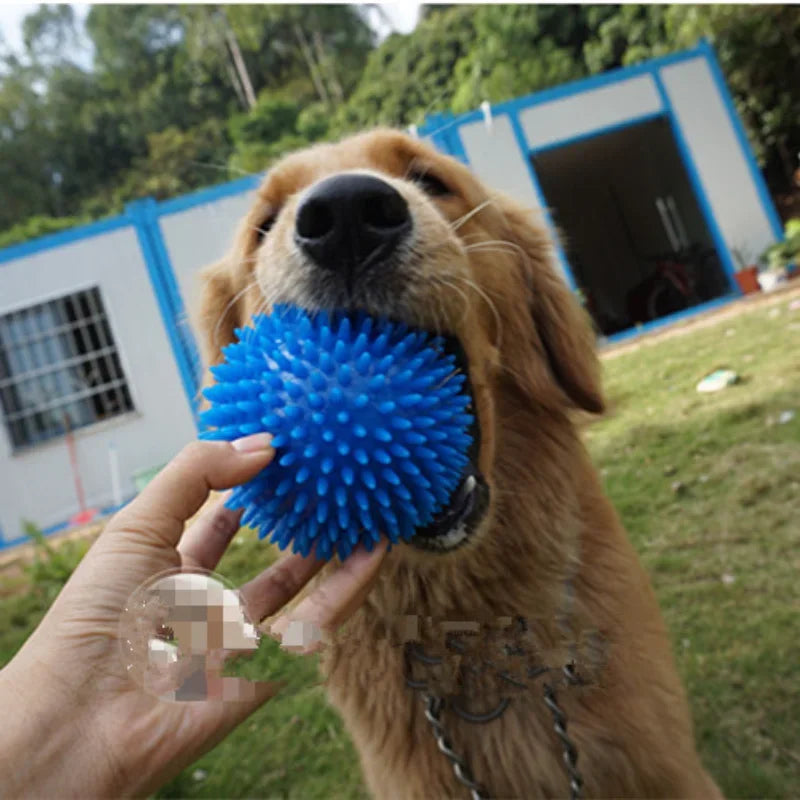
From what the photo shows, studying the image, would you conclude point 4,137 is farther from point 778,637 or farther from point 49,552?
point 778,637

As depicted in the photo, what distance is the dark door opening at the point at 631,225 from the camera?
1333cm

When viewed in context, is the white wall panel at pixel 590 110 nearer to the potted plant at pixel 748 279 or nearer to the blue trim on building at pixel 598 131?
the blue trim on building at pixel 598 131

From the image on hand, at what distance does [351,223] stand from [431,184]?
80 cm

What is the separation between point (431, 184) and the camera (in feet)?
7.29

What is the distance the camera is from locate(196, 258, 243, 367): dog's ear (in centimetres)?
240

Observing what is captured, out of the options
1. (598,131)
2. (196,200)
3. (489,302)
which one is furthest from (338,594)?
(598,131)

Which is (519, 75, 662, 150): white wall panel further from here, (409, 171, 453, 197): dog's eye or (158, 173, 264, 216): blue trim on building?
(409, 171, 453, 197): dog's eye

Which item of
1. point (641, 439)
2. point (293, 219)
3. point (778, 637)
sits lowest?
point (778, 637)

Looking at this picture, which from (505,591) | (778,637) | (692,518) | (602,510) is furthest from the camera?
(692,518)

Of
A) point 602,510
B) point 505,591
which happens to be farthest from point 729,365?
point 505,591

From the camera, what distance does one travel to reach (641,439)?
206 inches

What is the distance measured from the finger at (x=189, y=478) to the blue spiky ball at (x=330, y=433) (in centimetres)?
4

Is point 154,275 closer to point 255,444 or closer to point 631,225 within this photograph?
point 255,444

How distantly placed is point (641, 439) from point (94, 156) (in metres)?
42.4
